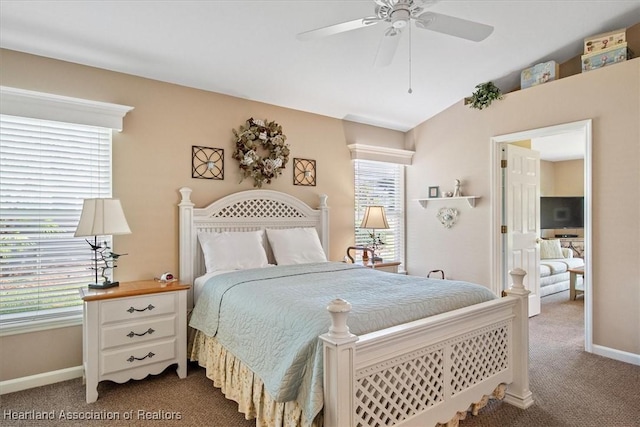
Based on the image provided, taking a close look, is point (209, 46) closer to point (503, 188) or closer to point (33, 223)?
point (33, 223)

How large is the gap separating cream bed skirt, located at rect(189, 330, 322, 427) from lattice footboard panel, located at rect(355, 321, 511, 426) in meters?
0.27

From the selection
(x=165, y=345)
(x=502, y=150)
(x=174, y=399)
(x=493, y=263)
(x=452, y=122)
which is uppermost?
(x=452, y=122)

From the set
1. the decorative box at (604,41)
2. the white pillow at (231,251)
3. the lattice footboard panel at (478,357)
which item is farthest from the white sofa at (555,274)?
Answer: the white pillow at (231,251)

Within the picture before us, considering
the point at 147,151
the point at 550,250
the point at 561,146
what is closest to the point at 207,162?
the point at 147,151

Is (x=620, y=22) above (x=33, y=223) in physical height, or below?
above

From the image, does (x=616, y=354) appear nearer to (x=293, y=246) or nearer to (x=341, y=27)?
(x=293, y=246)

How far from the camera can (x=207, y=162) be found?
359cm

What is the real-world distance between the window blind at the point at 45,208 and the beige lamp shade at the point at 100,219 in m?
0.38

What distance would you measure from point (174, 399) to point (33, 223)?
67.4 inches

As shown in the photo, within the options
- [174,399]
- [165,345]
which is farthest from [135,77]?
[174,399]

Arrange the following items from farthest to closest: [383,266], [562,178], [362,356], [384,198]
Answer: [562,178], [384,198], [383,266], [362,356]

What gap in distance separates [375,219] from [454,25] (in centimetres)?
246

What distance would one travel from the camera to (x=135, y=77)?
321 cm

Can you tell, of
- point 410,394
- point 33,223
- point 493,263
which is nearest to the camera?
point 410,394
